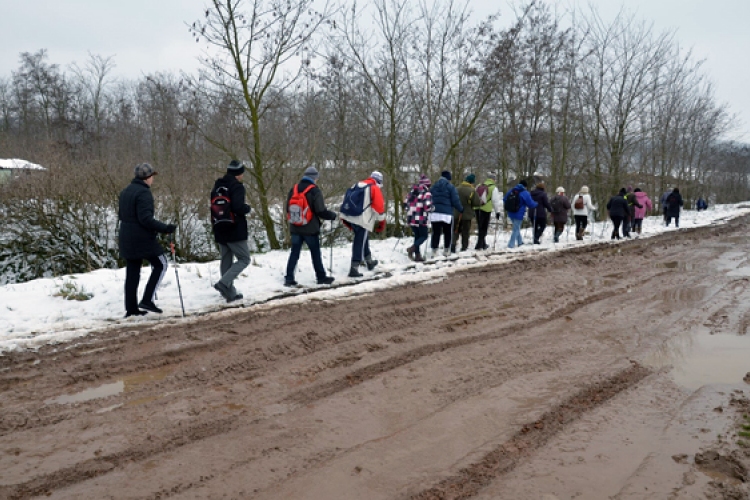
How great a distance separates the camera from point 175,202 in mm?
18422

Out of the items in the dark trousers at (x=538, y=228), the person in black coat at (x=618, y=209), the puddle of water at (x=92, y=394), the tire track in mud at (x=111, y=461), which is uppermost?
the person in black coat at (x=618, y=209)

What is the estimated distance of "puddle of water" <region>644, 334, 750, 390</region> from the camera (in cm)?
501

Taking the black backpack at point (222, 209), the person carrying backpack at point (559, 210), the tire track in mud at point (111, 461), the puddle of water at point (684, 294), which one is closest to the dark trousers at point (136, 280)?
the black backpack at point (222, 209)

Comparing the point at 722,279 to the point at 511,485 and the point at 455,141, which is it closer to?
the point at 511,485

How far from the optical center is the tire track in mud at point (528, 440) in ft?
10.7

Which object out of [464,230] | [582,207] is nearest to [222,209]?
[464,230]

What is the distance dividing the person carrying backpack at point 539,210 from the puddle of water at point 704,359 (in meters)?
9.54

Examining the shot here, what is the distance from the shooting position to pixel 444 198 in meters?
12.0

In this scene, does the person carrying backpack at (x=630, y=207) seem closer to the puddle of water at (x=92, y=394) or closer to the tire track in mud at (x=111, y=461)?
the puddle of water at (x=92, y=394)

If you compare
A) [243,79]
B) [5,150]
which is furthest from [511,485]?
[5,150]

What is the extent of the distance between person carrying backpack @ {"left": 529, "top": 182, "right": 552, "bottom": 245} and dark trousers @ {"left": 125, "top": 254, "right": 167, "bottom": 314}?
36.2 ft

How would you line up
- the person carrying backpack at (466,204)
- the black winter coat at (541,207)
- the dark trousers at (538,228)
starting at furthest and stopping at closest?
the dark trousers at (538,228) < the black winter coat at (541,207) < the person carrying backpack at (466,204)

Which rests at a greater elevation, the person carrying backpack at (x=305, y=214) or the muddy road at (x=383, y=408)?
the person carrying backpack at (x=305, y=214)

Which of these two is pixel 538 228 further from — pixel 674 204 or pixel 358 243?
pixel 674 204
